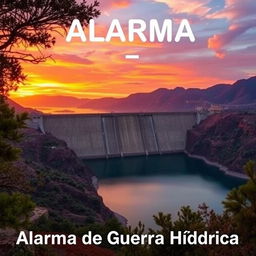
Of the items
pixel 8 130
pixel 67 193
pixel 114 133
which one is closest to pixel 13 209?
pixel 8 130

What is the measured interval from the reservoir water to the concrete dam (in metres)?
3.21

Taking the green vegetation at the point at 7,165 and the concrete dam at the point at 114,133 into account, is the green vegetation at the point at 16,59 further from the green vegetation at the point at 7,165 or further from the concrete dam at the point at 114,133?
the concrete dam at the point at 114,133

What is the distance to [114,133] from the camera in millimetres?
99875

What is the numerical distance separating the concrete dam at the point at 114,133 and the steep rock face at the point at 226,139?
5.34 metres

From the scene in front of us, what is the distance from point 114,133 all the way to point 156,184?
2968 cm

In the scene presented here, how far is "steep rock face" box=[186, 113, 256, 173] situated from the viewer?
298ft

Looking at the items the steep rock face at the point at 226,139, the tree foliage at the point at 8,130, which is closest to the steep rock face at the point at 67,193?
the tree foliage at the point at 8,130

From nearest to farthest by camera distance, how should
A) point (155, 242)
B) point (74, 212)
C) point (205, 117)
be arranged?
point (155, 242), point (74, 212), point (205, 117)

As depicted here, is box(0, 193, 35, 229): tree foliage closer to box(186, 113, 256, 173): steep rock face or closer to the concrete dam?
box(186, 113, 256, 173): steep rock face

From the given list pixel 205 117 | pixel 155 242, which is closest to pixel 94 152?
pixel 205 117

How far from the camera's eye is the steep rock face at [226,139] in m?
90.9

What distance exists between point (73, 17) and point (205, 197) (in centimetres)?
5554

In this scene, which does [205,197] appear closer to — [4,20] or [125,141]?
[125,141]

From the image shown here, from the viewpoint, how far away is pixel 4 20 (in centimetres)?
1038
